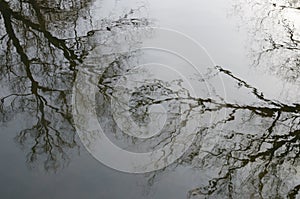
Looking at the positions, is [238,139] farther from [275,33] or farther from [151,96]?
[275,33]

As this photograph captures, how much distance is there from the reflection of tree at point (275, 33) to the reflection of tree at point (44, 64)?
0.94m

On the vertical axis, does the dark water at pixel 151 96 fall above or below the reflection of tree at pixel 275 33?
below

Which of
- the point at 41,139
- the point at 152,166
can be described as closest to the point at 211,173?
the point at 152,166

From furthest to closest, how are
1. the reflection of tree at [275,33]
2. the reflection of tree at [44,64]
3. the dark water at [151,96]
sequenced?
the reflection of tree at [275,33] → the reflection of tree at [44,64] → the dark water at [151,96]

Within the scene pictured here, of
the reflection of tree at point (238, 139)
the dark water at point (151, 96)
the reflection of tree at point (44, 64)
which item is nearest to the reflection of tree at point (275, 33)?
the dark water at point (151, 96)

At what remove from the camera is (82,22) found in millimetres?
3189

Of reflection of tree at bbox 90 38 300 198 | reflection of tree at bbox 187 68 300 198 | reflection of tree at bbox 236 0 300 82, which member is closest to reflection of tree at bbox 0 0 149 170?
reflection of tree at bbox 90 38 300 198

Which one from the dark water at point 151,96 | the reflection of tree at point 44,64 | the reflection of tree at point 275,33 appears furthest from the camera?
the reflection of tree at point 275,33

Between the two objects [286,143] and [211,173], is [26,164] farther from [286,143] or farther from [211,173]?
[286,143]

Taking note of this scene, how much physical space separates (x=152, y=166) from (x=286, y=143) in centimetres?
82

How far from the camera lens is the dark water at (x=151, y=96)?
2072 mm

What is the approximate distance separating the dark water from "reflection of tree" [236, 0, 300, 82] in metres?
0.01

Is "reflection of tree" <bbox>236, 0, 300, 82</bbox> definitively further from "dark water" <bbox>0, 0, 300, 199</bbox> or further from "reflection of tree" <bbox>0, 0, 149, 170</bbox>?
"reflection of tree" <bbox>0, 0, 149, 170</bbox>

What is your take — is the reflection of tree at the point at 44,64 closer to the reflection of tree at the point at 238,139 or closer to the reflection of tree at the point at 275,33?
the reflection of tree at the point at 238,139
